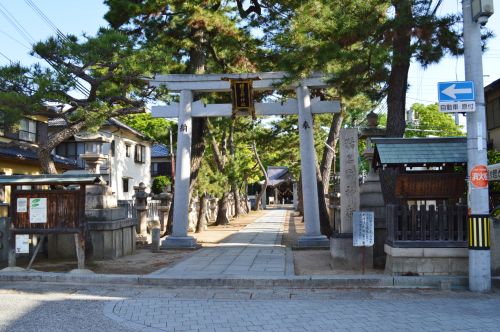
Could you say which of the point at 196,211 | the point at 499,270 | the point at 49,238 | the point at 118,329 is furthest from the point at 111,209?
the point at 196,211

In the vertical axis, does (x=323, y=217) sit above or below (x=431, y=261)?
above

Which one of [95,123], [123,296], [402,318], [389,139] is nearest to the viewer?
[402,318]

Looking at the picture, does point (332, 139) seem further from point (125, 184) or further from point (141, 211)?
point (125, 184)

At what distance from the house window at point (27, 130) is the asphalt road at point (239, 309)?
15.5 metres

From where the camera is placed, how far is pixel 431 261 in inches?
376

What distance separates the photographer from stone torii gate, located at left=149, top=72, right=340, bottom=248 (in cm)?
1573

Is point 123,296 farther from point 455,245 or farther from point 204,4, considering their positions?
point 204,4

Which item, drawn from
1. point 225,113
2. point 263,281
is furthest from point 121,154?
point 263,281

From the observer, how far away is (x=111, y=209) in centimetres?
1335

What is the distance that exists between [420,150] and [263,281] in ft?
14.3

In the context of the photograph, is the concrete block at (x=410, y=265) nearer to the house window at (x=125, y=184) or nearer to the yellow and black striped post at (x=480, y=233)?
the yellow and black striped post at (x=480, y=233)

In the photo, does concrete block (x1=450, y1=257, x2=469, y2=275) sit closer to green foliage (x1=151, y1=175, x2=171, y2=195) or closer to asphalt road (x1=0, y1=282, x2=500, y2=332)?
asphalt road (x1=0, y1=282, x2=500, y2=332)

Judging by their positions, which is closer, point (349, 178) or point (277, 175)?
point (349, 178)

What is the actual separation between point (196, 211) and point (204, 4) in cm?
1332
